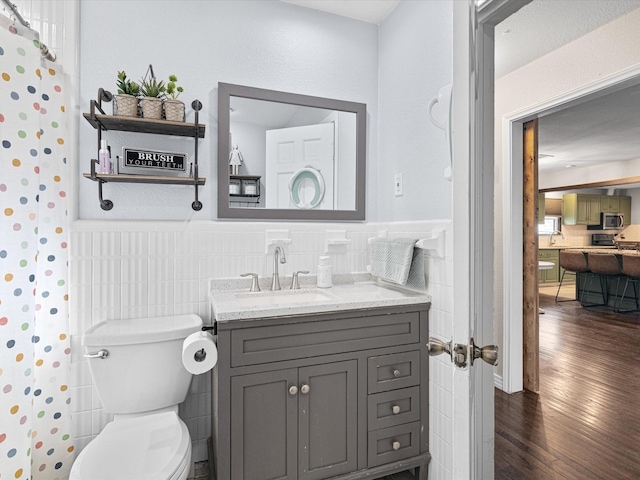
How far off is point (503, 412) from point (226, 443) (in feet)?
3.52

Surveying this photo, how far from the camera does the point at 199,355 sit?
4.70 ft

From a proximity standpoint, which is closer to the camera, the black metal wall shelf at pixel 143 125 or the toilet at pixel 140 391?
the toilet at pixel 140 391

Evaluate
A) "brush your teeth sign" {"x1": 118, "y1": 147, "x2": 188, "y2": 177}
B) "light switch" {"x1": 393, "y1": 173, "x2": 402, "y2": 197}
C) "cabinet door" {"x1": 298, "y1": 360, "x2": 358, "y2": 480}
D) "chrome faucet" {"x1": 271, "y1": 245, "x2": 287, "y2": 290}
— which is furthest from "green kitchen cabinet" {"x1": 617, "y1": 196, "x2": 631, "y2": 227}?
"brush your teeth sign" {"x1": 118, "y1": 147, "x2": 188, "y2": 177}

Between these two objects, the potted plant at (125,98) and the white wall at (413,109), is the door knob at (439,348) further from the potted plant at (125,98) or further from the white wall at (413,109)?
the potted plant at (125,98)

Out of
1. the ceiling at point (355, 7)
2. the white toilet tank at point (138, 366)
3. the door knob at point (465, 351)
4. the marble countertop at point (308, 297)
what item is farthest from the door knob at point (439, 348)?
the ceiling at point (355, 7)

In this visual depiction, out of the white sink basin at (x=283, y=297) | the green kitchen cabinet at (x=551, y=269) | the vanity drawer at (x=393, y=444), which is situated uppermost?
the green kitchen cabinet at (x=551, y=269)

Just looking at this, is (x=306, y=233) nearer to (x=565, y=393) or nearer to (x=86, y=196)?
(x=86, y=196)

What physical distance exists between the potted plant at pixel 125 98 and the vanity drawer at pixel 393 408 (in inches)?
69.5

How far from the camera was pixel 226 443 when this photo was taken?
4.67 feet

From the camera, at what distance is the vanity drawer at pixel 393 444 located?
1642mm

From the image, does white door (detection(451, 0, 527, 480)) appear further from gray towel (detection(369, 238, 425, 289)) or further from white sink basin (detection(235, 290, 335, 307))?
white sink basin (detection(235, 290, 335, 307))

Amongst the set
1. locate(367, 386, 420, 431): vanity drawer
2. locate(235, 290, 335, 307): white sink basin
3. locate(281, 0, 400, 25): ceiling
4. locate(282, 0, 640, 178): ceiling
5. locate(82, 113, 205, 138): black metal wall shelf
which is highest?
locate(281, 0, 400, 25): ceiling

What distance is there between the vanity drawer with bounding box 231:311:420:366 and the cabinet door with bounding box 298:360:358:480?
0.09 meters

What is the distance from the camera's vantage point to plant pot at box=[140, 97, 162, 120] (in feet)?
5.70
